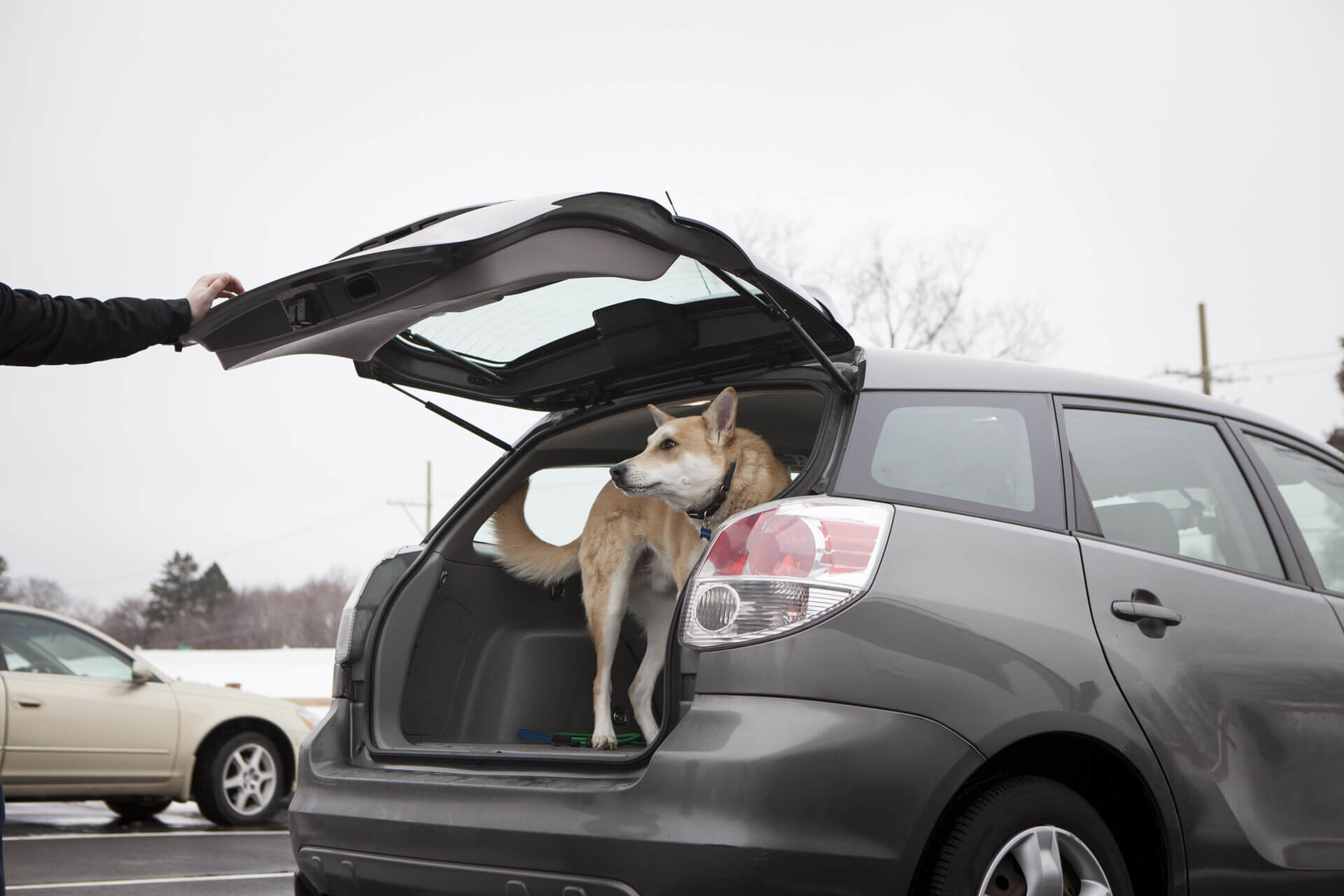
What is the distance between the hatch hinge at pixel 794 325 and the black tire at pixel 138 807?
24.3ft

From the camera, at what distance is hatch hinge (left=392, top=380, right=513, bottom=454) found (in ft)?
13.0

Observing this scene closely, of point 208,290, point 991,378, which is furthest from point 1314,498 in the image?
point 208,290

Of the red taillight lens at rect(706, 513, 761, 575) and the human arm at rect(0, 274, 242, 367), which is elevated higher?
the human arm at rect(0, 274, 242, 367)

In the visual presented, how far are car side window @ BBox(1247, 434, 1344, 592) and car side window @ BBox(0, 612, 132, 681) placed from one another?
7.39m

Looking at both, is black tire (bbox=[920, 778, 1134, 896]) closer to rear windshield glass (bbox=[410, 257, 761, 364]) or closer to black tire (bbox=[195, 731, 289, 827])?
rear windshield glass (bbox=[410, 257, 761, 364])

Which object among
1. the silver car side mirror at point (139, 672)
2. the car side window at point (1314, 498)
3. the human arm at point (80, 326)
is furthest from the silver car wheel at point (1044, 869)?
the silver car side mirror at point (139, 672)

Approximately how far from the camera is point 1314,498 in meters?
3.75

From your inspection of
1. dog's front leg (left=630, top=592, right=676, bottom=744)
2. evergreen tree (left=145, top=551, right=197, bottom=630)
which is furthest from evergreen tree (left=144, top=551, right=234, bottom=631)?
dog's front leg (left=630, top=592, right=676, bottom=744)

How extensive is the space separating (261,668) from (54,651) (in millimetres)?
26192

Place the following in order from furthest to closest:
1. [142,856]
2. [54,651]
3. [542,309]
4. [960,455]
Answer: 1. [54,651]
2. [142,856]
3. [542,309]
4. [960,455]

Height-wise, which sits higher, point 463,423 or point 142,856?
point 463,423

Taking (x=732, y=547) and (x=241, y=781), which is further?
(x=241, y=781)

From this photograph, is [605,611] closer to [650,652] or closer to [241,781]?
[650,652]

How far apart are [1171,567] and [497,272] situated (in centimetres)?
181
